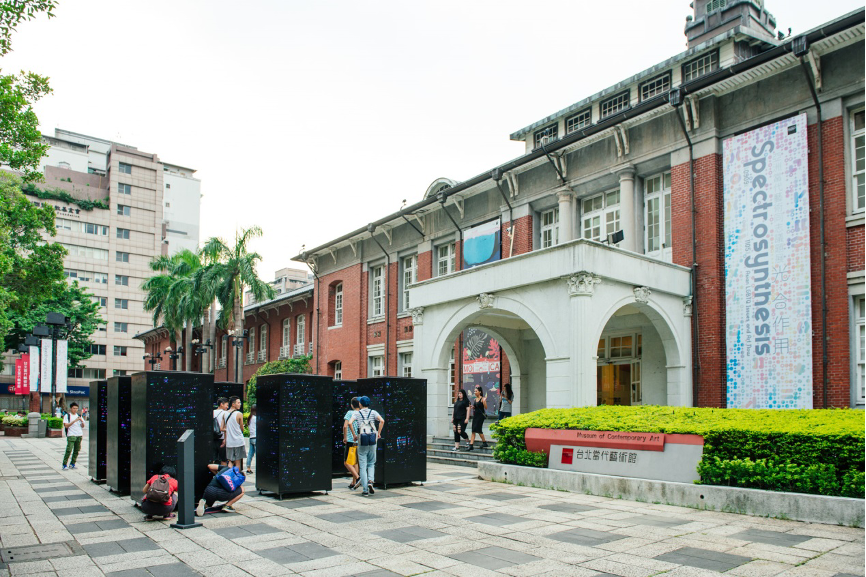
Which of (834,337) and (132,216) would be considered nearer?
(834,337)

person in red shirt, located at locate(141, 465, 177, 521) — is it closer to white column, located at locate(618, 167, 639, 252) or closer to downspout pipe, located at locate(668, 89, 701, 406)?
downspout pipe, located at locate(668, 89, 701, 406)

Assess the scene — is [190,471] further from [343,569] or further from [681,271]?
[681,271]

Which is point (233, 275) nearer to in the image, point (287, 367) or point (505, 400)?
point (287, 367)

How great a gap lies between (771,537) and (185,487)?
745 centimetres

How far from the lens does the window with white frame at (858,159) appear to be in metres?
13.9

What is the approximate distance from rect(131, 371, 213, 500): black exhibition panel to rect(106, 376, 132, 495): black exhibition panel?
1420 mm

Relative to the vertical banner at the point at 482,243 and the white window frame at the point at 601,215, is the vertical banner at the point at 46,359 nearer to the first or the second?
the vertical banner at the point at 482,243

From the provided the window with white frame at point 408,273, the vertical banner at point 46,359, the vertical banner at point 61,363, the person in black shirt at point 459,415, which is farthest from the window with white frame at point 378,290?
the vertical banner at point 46,359

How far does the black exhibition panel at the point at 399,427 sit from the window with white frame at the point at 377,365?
1500cm

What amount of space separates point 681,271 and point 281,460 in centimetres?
1062

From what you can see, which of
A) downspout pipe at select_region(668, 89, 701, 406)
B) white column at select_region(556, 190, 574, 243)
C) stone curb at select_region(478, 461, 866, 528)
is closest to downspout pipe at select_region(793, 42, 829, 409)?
downspout pipe at select_region(668, 89, 701, 406)

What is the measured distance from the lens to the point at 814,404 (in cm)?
1403

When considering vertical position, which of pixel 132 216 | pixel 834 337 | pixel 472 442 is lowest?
pixel 472 442

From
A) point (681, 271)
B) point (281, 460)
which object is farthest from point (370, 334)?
point (281, 460)
